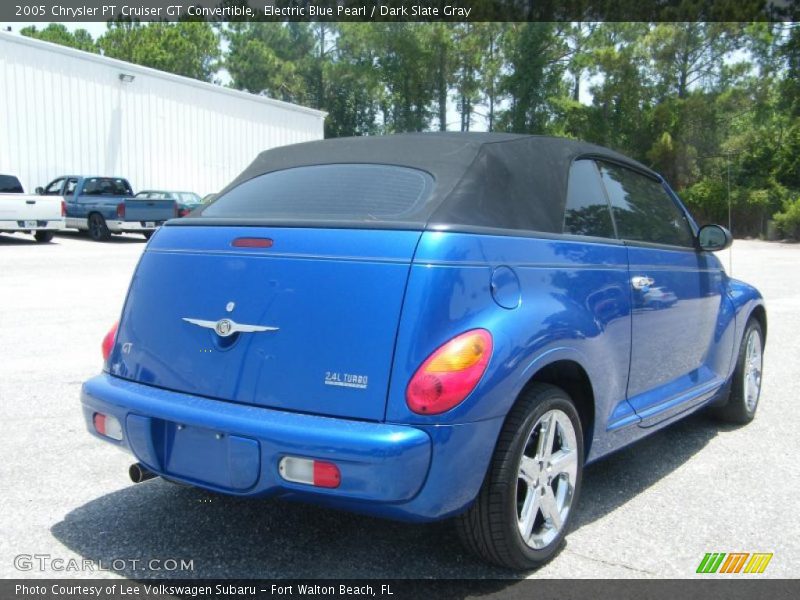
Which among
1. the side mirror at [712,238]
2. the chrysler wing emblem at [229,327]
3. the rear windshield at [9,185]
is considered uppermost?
the rear windshield at [9,185]

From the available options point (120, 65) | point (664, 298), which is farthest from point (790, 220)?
point (664, 298)

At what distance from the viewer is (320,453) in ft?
8.73

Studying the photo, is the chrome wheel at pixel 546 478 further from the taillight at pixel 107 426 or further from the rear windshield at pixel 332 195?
the taillight at pixel 107 426

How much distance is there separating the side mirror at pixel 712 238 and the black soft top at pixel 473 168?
1.25 metres

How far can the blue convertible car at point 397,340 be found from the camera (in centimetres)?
272

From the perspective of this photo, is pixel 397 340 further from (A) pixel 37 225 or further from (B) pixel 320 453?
(A) pixel 37 225

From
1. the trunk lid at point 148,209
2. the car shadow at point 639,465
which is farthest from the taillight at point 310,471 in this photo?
the trunk lid at point 148,209

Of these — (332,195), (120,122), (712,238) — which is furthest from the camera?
(120,122)

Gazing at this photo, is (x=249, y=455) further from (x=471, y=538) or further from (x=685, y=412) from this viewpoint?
(x=685, y=412)

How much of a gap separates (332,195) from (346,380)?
3.08ft

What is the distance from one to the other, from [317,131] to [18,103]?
590 inches

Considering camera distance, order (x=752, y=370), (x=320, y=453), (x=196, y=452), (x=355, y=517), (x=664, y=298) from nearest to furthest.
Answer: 1. (x=320, y=453)
2. (x=196, y=452)
3. (x=355, y=517)
4. (x=664, y=298)
5. (x=752, y=370)

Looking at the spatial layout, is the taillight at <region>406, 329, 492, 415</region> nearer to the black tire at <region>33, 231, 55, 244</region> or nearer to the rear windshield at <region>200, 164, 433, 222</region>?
the rear windshield at <region>200, 164, 433, 222</region>

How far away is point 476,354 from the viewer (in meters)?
2.78
